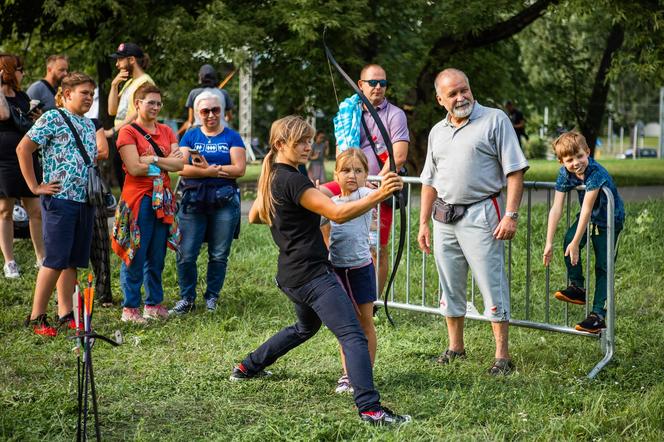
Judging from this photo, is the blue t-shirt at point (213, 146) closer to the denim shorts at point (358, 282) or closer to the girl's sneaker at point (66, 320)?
the girl's sneaker at point (66, 320)

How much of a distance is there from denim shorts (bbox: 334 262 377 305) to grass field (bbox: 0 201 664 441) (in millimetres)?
592

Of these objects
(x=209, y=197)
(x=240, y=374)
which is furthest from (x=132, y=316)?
(x=240, y=374)

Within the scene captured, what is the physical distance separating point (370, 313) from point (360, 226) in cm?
52

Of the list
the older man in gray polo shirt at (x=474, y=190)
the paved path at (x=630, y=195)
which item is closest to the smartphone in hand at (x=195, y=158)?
the older man in gray polo shirt at (x=474, y=190)

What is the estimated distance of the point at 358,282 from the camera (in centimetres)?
586

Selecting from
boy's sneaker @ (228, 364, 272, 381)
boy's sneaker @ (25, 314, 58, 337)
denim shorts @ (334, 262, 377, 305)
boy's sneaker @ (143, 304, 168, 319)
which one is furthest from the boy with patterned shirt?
denim shorts @ (334, 262, 377, 305)

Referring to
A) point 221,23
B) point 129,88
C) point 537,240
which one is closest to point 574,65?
point 221,23

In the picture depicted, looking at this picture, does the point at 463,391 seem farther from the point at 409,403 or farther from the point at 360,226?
the point at 360,226

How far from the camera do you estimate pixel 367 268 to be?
5.88 meters

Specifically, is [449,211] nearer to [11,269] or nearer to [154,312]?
[154,312]

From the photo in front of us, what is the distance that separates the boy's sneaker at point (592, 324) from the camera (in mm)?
6734

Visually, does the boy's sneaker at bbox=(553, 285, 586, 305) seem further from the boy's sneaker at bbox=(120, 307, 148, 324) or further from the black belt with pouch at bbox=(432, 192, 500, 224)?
the boy's sneaker at bbox=(120, 307, 148, 324)

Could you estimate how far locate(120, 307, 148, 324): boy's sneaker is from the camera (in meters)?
8.06

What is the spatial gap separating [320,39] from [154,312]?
32.9 feet
